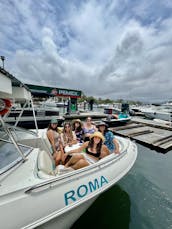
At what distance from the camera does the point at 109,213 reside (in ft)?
7.89

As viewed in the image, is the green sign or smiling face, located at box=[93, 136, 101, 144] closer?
smiling face, located at box=[93, 136, 101, 144]

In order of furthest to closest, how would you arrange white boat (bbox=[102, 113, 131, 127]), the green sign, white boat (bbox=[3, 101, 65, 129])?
1. the green sign
2. white boat (bbox=[102, 113, 131, 127])
3. white boat (bbox=[3, 101, 65, 129])

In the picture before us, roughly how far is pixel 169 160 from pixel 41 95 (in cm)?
887

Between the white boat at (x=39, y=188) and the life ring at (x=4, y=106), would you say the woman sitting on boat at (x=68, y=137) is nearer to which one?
the white boat at (x=39, y=188)

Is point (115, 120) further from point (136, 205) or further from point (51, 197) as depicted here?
point (51, 197)

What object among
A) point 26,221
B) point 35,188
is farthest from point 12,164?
Result: point 26,221

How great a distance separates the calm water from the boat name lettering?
3.33ft

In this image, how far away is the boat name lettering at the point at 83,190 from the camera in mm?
1455

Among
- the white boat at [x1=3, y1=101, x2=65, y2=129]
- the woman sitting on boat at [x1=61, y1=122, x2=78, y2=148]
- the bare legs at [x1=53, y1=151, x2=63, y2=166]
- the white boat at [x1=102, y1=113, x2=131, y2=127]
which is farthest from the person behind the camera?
the white boat at [x1=102, y1=113, x2=131, y2=127]

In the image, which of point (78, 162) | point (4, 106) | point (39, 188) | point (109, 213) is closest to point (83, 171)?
point (78, 162)

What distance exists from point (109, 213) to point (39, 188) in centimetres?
186

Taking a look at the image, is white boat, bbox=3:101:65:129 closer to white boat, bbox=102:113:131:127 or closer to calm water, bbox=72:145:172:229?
white boat, bbox=102:113:131:127

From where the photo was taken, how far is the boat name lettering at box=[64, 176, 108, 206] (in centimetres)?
146

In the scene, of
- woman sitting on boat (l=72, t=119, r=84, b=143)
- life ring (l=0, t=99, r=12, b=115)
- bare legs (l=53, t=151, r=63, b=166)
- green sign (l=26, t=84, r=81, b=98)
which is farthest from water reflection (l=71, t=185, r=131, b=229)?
green sign (l=26, t=84, r=81, b=98)
